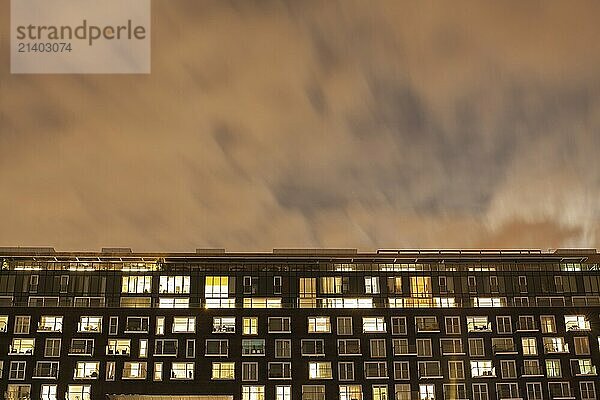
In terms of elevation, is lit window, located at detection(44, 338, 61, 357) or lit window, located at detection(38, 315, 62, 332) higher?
lit window, located at detection(38, 315, 62, 332)

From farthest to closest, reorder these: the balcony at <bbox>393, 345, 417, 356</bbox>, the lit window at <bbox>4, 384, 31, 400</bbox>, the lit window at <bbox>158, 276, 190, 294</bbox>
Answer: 1. the lit window at <bbox>158, 276, 190, 294</bbox>
2. the balcony at <bbox>393, 345, 417, 356</bbox>
3. the lit window at <bbox>4, 384, 31, 400</bbox>

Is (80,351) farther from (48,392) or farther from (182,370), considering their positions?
(182,370)

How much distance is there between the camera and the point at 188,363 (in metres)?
130

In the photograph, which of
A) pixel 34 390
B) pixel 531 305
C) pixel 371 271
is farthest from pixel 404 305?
pixel 34 390

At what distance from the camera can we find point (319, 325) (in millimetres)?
133625

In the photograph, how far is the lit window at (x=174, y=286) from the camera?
5305 inches

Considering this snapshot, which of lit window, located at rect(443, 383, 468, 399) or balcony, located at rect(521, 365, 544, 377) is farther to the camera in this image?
balcony, located at rect(521, 365, 544, 377)

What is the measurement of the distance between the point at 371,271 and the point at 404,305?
25.4 ft

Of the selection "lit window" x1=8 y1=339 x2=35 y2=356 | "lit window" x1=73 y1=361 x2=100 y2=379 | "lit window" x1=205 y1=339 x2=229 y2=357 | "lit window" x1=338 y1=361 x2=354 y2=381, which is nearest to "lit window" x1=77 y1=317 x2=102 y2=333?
"lit window" x1=73 y1=361 x2=100 y2=379

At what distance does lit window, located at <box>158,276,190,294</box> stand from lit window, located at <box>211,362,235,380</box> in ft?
43.3

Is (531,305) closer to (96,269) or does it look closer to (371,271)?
(371,271)

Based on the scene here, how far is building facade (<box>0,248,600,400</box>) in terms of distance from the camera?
129250 mm

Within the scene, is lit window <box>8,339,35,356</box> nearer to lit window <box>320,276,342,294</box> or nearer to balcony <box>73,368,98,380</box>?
balcony <box>73,368,98,380</box>

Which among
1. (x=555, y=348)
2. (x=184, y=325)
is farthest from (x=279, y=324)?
(x=555, y=348)
